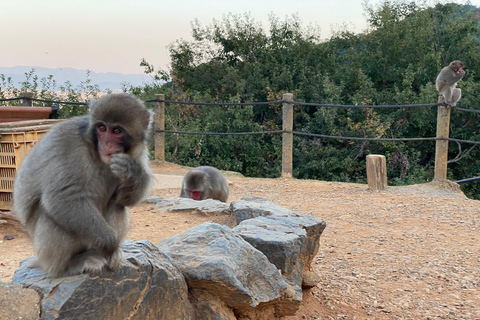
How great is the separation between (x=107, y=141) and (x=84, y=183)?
0.23 metres

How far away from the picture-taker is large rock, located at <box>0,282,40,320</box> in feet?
7.55

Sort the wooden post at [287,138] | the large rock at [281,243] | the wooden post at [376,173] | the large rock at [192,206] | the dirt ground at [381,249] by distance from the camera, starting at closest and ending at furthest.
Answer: the large rock at [281,243]
the dirt ground at [381,249]
the large rock at [192,206]
the wooden post at [376,173]
the wooden post at [287,138]

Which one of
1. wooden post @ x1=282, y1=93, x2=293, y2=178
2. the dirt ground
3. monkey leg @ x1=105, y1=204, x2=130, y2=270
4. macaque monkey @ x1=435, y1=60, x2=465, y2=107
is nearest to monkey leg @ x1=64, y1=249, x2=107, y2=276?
monkey leg @ x1=105, y1=204, x2=130, y2=270

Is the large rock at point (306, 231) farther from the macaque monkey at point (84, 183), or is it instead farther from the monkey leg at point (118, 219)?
the macaque monkey at point (84, 183)

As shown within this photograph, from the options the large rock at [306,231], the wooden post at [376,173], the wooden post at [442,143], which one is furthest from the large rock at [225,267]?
the wooden post at [442,143]

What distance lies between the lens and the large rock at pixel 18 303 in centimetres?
230

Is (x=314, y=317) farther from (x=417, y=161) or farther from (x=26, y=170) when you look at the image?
(x=417, y=161)

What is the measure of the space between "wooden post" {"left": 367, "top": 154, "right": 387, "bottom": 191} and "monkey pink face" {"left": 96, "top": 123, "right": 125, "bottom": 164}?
659 centimetres

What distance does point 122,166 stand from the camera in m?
2.43

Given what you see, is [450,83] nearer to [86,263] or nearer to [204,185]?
[204,185]

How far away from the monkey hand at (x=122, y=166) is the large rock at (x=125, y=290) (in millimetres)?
489

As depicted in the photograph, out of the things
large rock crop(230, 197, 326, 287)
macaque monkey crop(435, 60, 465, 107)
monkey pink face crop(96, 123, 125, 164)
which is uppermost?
macaque monkey crop(435, 60, 465, 107)

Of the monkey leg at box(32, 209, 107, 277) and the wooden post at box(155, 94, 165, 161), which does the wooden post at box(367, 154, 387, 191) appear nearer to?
the wooden post at box(155, 94, 165, 161)

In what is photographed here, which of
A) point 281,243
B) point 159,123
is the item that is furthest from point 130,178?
point 159,123
